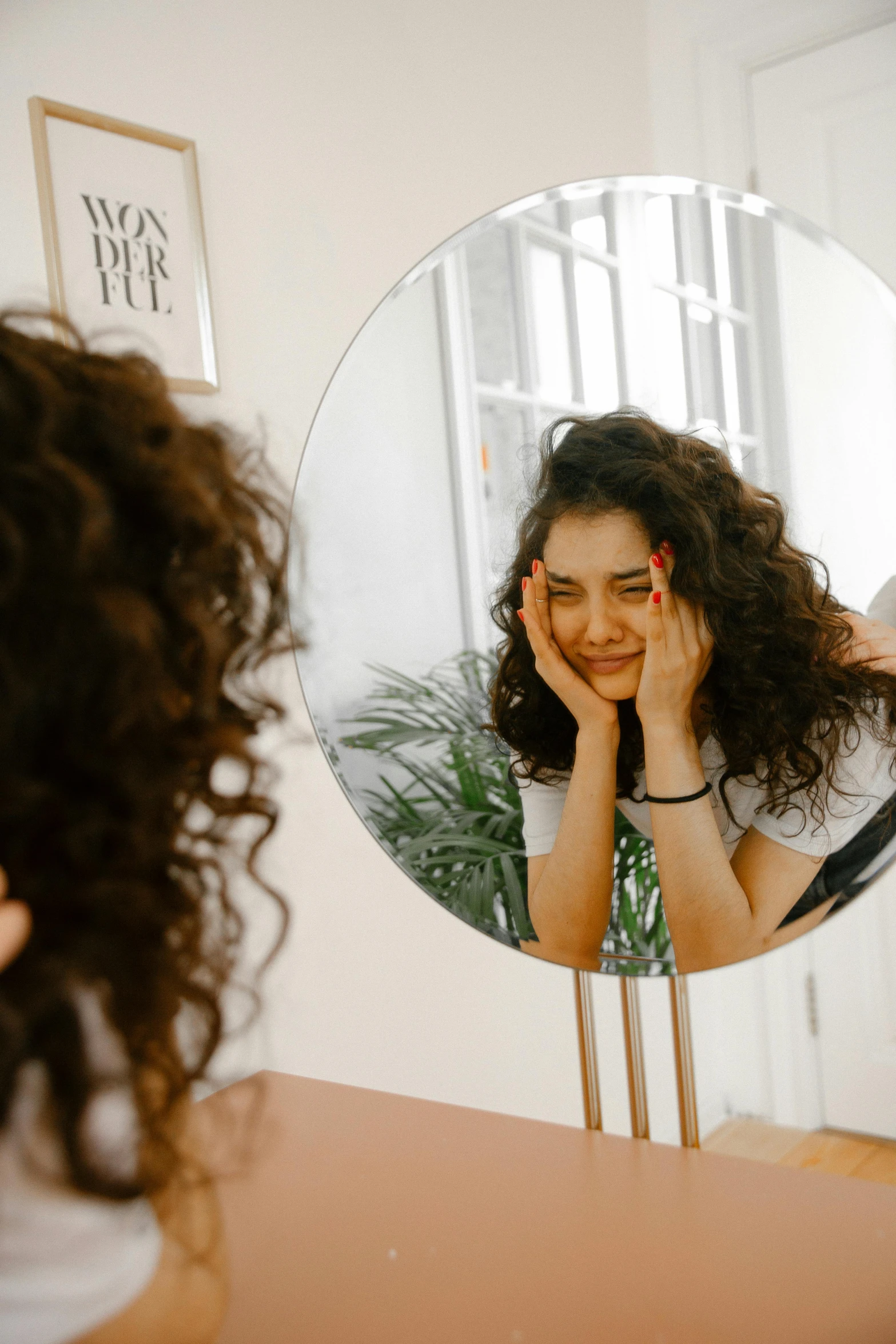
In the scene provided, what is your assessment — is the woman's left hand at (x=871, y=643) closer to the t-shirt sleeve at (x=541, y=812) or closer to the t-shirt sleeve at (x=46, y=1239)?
the t-shirt sleeve at (x=541, y=812)

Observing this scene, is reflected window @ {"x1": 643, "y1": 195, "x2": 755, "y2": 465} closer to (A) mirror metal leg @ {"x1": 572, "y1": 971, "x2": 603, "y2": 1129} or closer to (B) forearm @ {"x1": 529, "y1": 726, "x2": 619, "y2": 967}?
(B) forearm @ {"x1": 529, "y1": 726, "x2": 619, "y2": 967}

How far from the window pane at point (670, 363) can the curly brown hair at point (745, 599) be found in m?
0.01

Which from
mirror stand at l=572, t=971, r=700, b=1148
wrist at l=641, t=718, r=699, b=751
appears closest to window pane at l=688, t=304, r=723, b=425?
wrist at l=641, t=718, r=699, b=751

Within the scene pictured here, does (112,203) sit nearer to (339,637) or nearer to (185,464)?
(339,637)

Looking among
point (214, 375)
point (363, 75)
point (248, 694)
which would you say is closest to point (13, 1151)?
point (248, 694)

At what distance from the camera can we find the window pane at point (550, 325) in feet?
2.68

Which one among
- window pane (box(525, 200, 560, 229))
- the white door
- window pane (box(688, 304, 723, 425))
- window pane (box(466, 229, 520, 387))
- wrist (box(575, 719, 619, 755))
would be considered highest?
the white door

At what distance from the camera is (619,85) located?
4.19 ft

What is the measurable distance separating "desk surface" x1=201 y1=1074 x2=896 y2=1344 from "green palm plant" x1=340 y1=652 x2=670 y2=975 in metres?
0.17

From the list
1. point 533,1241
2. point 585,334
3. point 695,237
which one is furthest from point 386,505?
point 533,1241

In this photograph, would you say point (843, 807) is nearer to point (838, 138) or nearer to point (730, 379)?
point (730, 379)

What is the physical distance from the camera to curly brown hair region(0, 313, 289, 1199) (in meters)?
0.47

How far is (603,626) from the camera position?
783mm

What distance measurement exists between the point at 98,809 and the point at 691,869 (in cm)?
48
